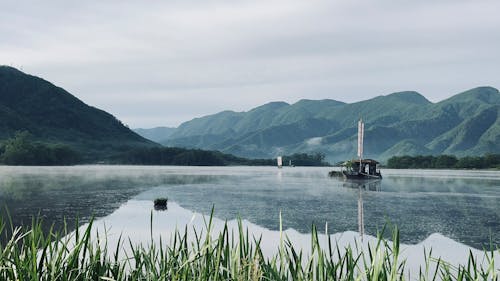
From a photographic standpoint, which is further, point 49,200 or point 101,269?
point 49,200

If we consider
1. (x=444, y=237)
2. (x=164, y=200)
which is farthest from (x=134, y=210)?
(x=444, y=237)

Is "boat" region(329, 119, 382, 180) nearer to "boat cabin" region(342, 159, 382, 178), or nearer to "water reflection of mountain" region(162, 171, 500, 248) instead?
"boat cabin" region(342, 159, 382, 178)

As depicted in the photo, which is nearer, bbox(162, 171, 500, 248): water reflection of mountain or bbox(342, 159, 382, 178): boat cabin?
bbox(162, 171, 500, 248): water reflection of mountain

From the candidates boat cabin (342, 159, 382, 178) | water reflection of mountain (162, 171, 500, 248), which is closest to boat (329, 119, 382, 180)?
boat cabin (342, 159, 382, 178)

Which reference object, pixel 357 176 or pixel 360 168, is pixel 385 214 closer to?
pixel 357 176

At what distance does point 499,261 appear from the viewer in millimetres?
21391

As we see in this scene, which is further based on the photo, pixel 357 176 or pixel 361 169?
pixel 361 169

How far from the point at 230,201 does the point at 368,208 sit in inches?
490

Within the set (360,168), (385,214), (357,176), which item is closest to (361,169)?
(360,168)

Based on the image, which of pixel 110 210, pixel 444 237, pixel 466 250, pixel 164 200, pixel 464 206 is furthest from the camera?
pixel 464 206

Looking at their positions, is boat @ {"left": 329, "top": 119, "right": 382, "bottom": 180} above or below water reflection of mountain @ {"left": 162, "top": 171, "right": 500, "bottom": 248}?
above

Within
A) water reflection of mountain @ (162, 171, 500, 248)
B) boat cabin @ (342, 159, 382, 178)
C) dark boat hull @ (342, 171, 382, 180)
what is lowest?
water reflection of mountain @ (162, 171, 500, 248)

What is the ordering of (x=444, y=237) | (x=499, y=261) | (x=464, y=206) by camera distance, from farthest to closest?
(x=464, y=206) < (x=444, y=237) < (x=499, y=261)

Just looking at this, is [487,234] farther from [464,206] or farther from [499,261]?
[464,206]
